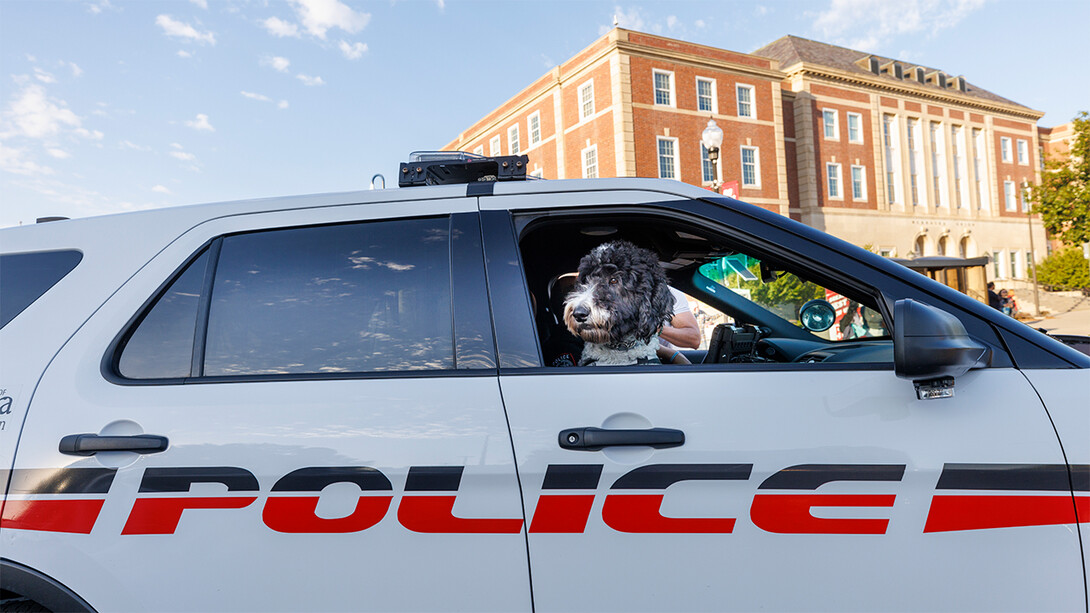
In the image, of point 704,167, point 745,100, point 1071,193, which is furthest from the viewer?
point 745,100

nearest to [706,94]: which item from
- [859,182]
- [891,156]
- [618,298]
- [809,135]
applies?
[809,135]

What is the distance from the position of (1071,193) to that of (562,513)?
2547 centimetres

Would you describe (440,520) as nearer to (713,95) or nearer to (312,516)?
(312,516)

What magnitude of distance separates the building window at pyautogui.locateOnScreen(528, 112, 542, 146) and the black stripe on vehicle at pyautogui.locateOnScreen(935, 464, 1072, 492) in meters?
32.0

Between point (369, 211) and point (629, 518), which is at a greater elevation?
point (369, 211)

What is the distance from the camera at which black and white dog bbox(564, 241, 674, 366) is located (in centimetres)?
204

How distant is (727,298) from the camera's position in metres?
3.33

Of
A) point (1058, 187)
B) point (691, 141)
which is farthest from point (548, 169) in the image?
point (1058, 187)

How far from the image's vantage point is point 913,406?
5.21ft

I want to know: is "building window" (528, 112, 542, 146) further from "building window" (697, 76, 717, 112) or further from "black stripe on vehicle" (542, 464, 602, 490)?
"black stripe on vehicle" (542, 464, 602, 490)

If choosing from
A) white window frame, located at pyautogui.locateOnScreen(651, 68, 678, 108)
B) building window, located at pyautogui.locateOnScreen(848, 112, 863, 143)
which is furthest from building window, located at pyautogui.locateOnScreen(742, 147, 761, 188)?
building window, located at pyautogui.locateOnScreen(848, 112, 863, 143)

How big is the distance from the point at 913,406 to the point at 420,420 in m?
1.21

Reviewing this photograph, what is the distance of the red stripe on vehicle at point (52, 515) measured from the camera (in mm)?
1608

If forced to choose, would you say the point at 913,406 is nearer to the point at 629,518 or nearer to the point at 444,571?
the point at 629,518
